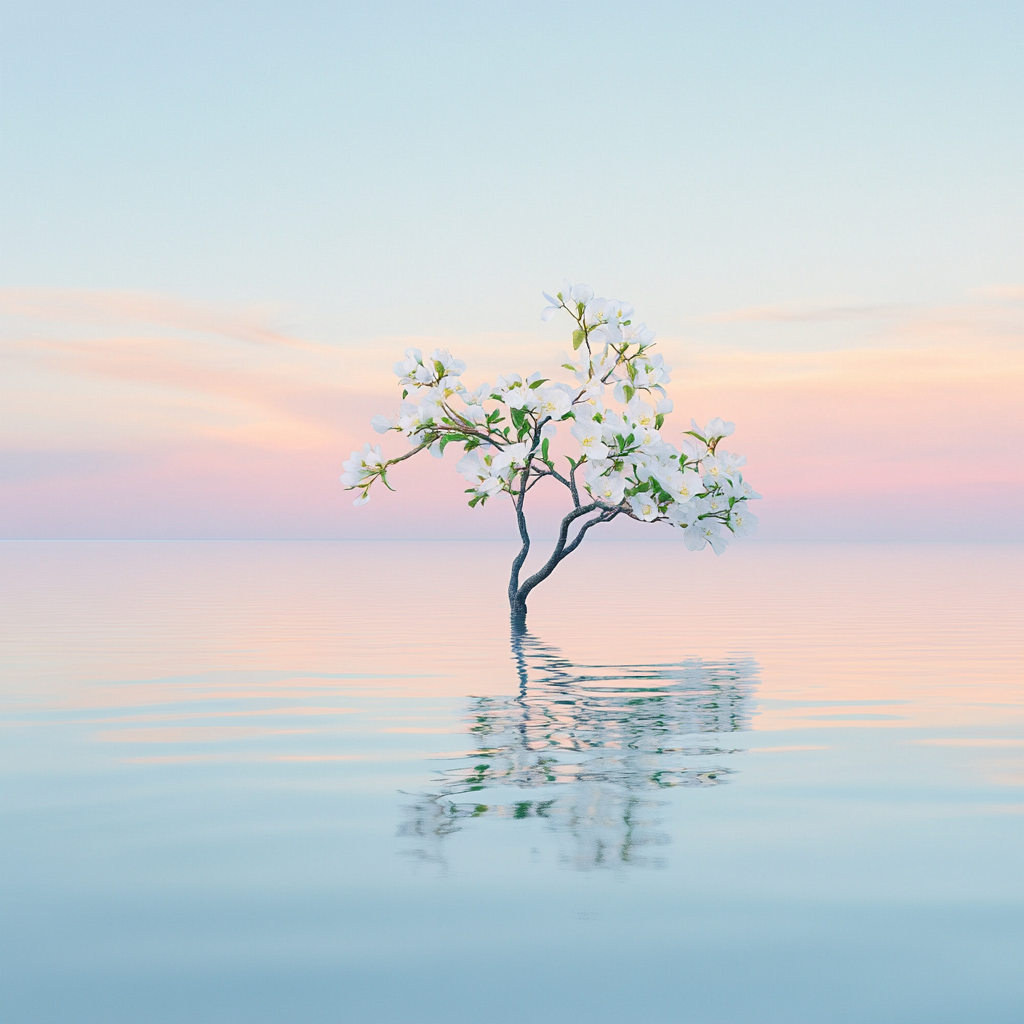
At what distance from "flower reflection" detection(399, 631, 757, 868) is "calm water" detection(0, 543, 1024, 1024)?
46mm

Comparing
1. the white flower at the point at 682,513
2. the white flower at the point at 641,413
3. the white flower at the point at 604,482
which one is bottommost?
the white flower at the point at 682,513

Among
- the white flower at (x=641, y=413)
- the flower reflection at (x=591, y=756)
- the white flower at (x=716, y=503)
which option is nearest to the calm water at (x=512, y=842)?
the flower reflection at (x=591, y=756)

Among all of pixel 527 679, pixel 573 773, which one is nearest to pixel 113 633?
pixel 527 679

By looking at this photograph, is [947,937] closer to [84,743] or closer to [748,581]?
[84,743]

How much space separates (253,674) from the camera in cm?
1545

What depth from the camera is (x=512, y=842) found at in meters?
6.56

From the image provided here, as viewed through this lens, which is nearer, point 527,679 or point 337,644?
point 527,679

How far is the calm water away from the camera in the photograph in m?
4.71

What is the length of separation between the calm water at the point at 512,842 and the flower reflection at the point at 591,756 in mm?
46

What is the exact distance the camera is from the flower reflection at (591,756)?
697 cm

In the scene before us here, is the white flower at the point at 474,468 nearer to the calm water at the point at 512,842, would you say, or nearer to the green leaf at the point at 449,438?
the green leaf at the point at 449,438

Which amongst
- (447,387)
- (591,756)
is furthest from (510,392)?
(591,756)

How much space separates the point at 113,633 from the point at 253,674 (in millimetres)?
7200

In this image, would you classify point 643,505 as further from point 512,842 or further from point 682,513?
point 512,842
